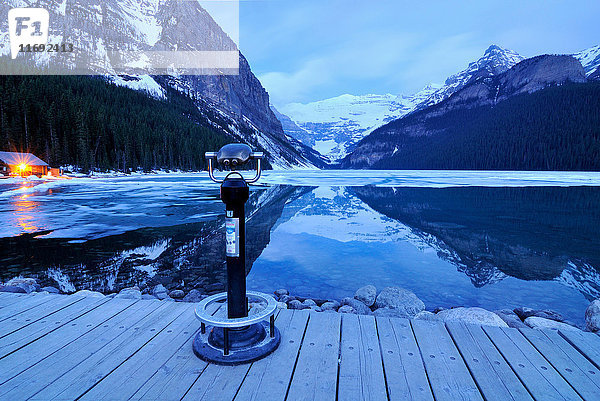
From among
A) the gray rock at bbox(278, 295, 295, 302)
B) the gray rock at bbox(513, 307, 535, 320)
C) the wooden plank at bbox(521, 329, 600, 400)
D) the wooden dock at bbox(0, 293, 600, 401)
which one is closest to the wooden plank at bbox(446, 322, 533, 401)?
the wooden dock at bbox(0, 293, 600, 401)

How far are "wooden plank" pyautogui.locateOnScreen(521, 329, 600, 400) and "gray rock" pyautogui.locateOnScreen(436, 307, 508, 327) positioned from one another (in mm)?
1516

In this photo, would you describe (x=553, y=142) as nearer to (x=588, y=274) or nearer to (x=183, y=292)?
(x=588, y=274)

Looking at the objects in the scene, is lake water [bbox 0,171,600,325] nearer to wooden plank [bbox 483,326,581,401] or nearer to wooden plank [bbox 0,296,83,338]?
wooden plank [bbox 0,296,83,338]

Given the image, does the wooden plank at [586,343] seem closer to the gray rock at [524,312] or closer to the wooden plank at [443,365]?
the wooden plank at [443,365]

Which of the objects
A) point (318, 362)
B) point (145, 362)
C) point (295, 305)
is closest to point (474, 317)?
point (295, 305)

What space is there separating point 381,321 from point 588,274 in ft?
29.9

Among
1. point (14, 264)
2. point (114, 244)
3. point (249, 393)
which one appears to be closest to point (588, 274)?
point (249, 393)

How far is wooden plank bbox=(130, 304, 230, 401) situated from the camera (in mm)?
2552

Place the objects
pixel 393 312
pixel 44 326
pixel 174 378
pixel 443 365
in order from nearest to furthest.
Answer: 1. pixel 174 378
2. pixel 443 365
3. pixel 44 326
4. pixel 393 312

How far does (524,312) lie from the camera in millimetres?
6379

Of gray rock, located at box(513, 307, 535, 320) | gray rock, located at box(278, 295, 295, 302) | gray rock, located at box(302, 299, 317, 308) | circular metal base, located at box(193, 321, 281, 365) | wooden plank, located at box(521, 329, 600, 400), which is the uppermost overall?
circular metal base, located at box(193, 321, 281, 365)

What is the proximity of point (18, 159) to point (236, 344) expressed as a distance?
68854 millimetres

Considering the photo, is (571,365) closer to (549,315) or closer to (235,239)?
(235,239)

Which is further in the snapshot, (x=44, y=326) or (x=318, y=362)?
(x=44, y=326)
